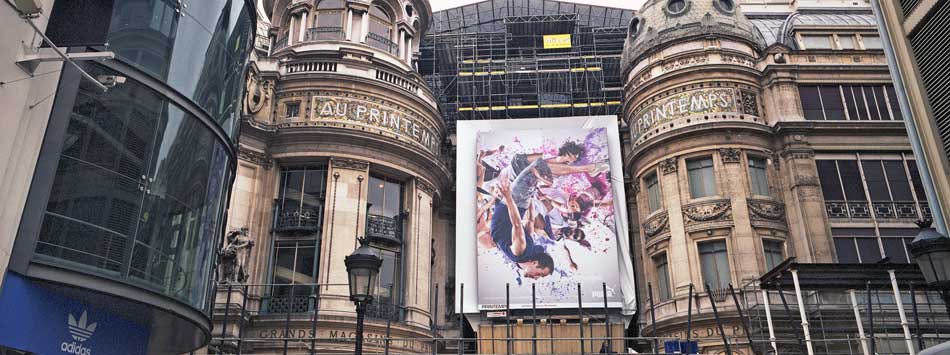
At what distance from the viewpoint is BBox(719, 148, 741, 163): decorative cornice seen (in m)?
30.5

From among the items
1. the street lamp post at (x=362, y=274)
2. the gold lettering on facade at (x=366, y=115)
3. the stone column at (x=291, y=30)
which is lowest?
the street lamp post at (x=362, y=274)

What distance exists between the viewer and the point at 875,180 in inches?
1218

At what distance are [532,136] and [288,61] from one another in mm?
11550

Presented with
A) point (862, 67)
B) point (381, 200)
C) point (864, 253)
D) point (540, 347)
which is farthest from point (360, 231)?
point (862, 67)

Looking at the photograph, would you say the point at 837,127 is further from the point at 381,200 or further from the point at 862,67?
the point at 381,200

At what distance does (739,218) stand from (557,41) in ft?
69.8

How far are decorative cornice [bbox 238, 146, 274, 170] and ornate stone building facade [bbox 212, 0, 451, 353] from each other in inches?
1.7

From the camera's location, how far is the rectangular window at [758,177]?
30625 mm

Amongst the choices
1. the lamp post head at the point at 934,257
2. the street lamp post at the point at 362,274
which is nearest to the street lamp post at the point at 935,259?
the lamp post head at the point at 934,257

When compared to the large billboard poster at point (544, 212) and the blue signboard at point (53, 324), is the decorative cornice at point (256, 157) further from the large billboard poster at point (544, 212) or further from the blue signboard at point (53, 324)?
the blue signboard at point (53, 324)

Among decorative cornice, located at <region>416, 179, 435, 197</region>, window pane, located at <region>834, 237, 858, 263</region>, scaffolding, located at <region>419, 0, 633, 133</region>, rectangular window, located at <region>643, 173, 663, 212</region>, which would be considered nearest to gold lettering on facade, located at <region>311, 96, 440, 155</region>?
decorative cornice, located at <region>416, 179, 435, 197</region>

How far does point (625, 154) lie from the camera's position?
38.0 metres

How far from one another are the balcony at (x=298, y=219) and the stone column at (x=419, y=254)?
3803 millimetres

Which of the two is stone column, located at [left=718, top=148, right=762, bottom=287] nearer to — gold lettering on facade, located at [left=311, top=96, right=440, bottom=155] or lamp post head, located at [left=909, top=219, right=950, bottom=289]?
gold lettering on facade, located at [left=311, top=96, right=440, bottom=155]
